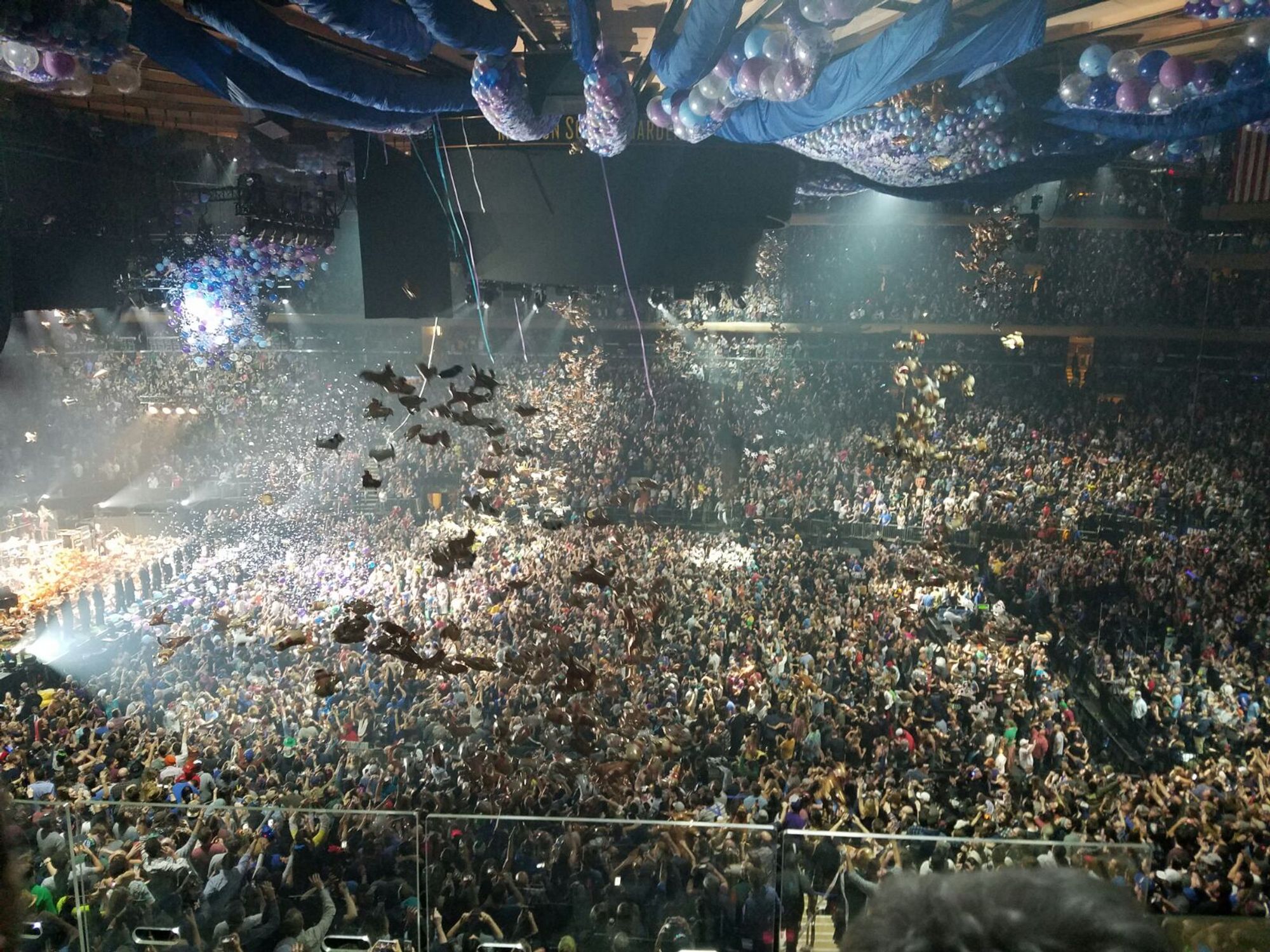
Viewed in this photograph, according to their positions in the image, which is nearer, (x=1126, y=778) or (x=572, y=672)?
(x=572, y=672)

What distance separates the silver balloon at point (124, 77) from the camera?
397 centimetres

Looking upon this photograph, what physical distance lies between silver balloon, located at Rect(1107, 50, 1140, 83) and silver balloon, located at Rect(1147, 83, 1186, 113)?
11 cm

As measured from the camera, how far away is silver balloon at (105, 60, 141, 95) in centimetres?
397

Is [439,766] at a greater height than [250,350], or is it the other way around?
[250,350]

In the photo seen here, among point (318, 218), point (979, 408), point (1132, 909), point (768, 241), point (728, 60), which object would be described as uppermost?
point (768, 241)

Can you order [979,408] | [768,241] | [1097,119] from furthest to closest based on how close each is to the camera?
[768,241] → [979,408] → [1097,119]

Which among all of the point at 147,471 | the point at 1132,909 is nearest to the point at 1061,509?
the point at 1132,909

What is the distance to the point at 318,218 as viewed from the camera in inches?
358

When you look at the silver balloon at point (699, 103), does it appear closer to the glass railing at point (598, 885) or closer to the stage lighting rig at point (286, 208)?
the glass railing at point (598, 885)

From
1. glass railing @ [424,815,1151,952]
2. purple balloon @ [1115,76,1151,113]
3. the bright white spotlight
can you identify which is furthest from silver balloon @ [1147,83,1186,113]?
the bright white spotlight

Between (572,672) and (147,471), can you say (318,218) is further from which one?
(147,471)

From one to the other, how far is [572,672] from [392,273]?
3233 mm

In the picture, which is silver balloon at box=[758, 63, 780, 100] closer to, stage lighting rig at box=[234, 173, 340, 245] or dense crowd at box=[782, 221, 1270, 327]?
stage lighting rig at box=[234, 173, 340, 245]

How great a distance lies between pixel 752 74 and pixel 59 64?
2.98m
